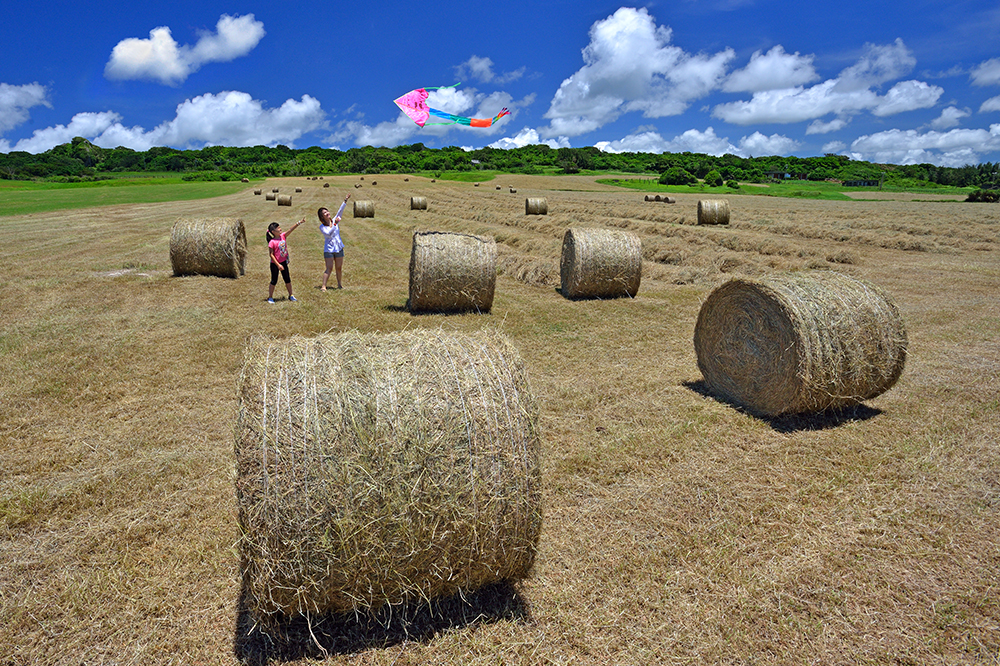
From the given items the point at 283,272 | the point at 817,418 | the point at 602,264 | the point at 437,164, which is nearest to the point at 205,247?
the point at 283,272

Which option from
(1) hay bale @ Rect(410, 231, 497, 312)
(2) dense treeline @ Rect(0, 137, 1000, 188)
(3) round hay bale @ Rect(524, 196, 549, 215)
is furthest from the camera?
(2) dense treeline @ Rect(0, 137, 1000, 188)

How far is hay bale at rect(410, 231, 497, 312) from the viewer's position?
36.7 ft

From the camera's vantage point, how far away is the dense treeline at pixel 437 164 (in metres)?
94.1

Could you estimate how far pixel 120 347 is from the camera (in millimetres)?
8945

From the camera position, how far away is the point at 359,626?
3.58 metres

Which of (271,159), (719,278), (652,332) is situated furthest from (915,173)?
(271,159)

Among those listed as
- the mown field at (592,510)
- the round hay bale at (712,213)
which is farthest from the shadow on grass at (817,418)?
the round hay bale at (712,213)

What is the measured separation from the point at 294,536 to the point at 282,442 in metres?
0.54

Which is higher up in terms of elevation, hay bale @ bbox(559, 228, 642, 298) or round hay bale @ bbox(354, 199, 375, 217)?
round hay bale @ bbox(354, 199, 375, 217)

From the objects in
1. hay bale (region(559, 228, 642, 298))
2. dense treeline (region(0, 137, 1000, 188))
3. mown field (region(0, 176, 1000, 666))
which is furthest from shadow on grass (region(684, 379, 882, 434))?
dense treeline (region(0, 137, 1000, 188))

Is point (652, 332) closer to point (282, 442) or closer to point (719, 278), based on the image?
point (719, 278)

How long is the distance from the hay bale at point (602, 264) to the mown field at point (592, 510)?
213cm

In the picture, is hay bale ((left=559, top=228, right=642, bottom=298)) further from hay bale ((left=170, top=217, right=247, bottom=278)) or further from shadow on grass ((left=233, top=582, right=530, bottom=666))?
shadow on grass ((left=233, top=582, right=530, bottom=666))

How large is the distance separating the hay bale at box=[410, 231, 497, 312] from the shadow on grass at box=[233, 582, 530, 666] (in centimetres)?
793
